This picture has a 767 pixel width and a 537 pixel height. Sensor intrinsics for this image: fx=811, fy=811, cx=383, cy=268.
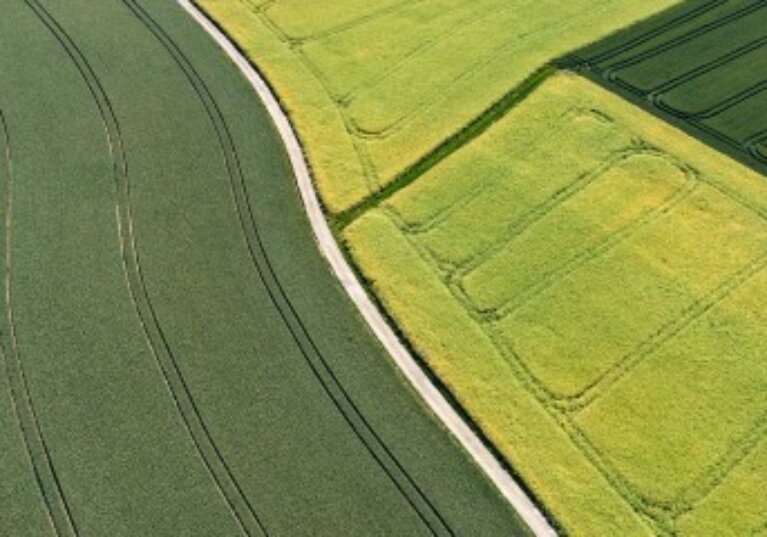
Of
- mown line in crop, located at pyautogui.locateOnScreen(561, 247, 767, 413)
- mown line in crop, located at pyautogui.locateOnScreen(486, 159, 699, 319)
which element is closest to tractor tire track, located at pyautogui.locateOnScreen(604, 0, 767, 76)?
mown line in crop, located at pyautogui.locateOnScreen(486, 159, 699, 319)

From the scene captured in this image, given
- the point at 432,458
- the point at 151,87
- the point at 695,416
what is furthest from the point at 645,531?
the point at 151,87

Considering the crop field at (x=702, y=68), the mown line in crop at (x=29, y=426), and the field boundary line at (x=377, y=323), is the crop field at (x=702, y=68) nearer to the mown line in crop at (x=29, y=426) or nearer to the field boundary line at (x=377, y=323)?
the field boundary line at (x=377, y=323)

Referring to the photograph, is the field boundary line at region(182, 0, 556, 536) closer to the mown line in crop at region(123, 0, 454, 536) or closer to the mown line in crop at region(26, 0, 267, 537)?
the mown line in crop at region(123, 0, 454, 536)

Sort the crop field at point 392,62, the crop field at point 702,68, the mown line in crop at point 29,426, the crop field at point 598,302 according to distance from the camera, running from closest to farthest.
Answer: the mown line in crop at point 29,426
the crop field at point 598,302
the crop field at point 392,62
the crop field at point 702,68

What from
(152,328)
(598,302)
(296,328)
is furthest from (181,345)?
(598,302)

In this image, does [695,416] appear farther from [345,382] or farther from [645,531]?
[345,382]

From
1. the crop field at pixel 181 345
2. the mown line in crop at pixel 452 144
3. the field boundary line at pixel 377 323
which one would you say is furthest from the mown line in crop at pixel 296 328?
the mown line in crop at pixel 452 144
